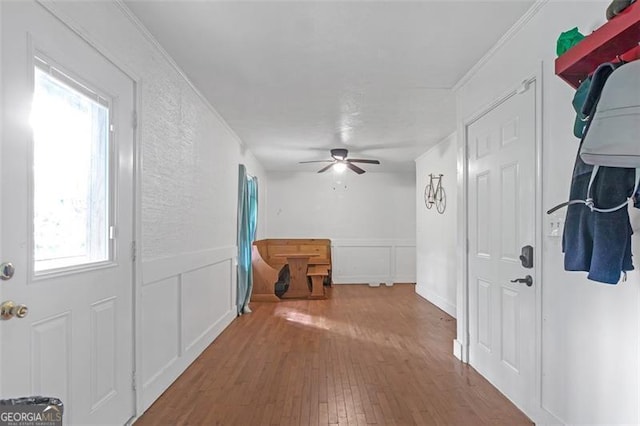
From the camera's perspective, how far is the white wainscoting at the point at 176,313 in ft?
8.54

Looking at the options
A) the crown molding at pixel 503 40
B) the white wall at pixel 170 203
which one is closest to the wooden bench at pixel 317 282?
the white wall at pixel 170 203

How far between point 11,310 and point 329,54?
2395mm

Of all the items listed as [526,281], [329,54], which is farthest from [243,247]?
[526,281]

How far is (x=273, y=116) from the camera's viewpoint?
14.7 feet

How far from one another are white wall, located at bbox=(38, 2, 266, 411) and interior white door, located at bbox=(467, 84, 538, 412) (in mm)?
2387

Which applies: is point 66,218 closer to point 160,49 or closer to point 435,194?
point 160,49

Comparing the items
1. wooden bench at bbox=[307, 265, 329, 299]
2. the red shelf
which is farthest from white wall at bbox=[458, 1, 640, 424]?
wooden bench at bbox=[307, 265, 329, 299]

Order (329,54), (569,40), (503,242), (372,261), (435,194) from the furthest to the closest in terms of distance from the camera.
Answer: (372,261) < (435,194) < (329,54) < (503,242) < (569,40)

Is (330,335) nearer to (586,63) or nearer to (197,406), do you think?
(197,406)

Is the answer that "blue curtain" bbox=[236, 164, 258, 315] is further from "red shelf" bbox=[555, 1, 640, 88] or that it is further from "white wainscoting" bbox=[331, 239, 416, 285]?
"red shelf" bbox=[555, 1, 640, 88]

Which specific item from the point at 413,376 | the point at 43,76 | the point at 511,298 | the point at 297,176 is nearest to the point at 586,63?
the point at 511,298

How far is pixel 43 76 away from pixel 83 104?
31 cm

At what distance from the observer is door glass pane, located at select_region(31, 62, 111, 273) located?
1634 mm

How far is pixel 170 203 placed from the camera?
302 cm
